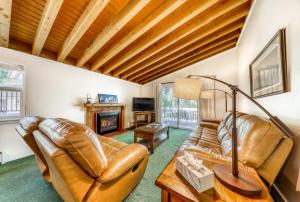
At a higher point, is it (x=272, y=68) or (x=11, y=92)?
(x=272, y=68)

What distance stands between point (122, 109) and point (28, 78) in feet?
8.74

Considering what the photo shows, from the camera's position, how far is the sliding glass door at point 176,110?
17.2ft

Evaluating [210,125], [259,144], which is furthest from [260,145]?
[210,125]

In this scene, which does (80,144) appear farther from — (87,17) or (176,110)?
(176,110)

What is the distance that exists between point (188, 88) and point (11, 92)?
10.6ft

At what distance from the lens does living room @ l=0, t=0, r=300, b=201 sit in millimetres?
875

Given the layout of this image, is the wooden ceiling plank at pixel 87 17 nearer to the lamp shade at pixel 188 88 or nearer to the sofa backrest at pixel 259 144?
the lamp shade at pixel 188 88

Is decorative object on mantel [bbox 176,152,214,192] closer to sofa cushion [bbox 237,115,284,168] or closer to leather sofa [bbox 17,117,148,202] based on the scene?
leather sofa [bbox 17,117,148,202]

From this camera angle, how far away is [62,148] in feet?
2.59

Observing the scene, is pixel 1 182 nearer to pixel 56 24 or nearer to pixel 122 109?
pixel 56 24

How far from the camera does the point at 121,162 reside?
1071mm

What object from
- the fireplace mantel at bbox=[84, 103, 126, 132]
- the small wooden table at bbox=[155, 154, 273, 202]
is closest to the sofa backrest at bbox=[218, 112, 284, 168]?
the small wooden table at bbox=[155, 154, 273, 202]

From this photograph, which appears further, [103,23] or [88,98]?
[88,98]

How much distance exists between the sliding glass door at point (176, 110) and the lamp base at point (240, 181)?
4.37 meters
